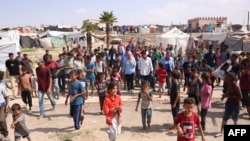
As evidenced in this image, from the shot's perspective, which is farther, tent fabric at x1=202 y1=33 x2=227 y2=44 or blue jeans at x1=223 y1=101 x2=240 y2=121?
tent fabric at x1=202 y1=33 x2=227 y2=44

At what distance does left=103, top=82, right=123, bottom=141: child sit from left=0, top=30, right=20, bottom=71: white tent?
51.2 ft

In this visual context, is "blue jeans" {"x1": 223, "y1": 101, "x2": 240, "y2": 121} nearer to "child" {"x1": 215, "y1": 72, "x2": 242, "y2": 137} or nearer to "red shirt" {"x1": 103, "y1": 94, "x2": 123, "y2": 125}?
"child" {"x1": 215, "y1": 72, "x2": 242, "y2": 137}

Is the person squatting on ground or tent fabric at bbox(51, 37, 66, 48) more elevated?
tent fabric at bbox(51, 37, 66, 48)

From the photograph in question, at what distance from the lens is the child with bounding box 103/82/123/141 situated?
21.3 ft

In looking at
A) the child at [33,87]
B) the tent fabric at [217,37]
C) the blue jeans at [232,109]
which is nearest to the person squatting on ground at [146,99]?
the blue jeans at [232,109]

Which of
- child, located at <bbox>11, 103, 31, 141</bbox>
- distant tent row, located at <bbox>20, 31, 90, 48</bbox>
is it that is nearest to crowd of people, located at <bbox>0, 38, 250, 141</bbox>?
child, located at <bbox>11, 103, 31, 141</bbox>

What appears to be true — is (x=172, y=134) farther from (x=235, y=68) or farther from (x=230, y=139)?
(x=235, y=68)

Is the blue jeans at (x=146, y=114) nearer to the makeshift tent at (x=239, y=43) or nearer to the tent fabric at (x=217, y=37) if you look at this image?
the makeshift tent at (x=239, y=43)

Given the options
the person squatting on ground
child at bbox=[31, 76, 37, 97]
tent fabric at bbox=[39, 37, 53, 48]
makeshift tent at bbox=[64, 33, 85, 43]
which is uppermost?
makeshift tent at bbox=[64, 33, 85, 43]

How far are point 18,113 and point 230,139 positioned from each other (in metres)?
4.23

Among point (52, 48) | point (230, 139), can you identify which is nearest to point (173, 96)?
point (230, 139)

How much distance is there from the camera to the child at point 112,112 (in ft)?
21.3

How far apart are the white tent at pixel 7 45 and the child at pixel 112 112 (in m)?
15.6

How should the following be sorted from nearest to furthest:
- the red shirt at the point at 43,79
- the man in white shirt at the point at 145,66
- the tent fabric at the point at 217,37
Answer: the red shirt at the point at 43,79 → the man in white shirt at the point at 145,66 → the tent fabric at the point at 217,37
